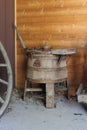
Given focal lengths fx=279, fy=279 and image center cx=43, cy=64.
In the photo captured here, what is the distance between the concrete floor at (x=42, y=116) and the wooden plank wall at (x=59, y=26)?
0.55 meters

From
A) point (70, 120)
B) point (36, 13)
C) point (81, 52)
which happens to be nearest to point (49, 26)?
point (36, 13)

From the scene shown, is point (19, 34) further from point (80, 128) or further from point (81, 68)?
point (80, 128)

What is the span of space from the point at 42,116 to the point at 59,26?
1432mm

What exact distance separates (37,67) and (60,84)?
634 mm

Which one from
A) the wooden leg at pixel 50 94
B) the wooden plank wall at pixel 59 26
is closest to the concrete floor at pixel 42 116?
the wooden leg at pixel 50 94

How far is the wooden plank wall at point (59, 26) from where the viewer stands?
→ 4.06 m

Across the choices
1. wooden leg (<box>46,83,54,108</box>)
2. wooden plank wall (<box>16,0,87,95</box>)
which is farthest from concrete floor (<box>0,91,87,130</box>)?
wooden plank wall (<box>16,0,87,95</box>)

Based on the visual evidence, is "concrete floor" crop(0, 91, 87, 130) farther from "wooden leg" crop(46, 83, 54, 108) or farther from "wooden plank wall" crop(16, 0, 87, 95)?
"wooden plank wall" crop(16, 0, 87, 95)

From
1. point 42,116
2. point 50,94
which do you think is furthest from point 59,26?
point 42,116

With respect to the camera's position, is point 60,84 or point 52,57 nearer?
point 52,57

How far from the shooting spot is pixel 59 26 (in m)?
4.13

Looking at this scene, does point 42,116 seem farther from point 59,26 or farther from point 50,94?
point 59,26

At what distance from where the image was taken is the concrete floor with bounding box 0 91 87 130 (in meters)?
3.04

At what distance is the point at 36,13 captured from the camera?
13.7 feet
